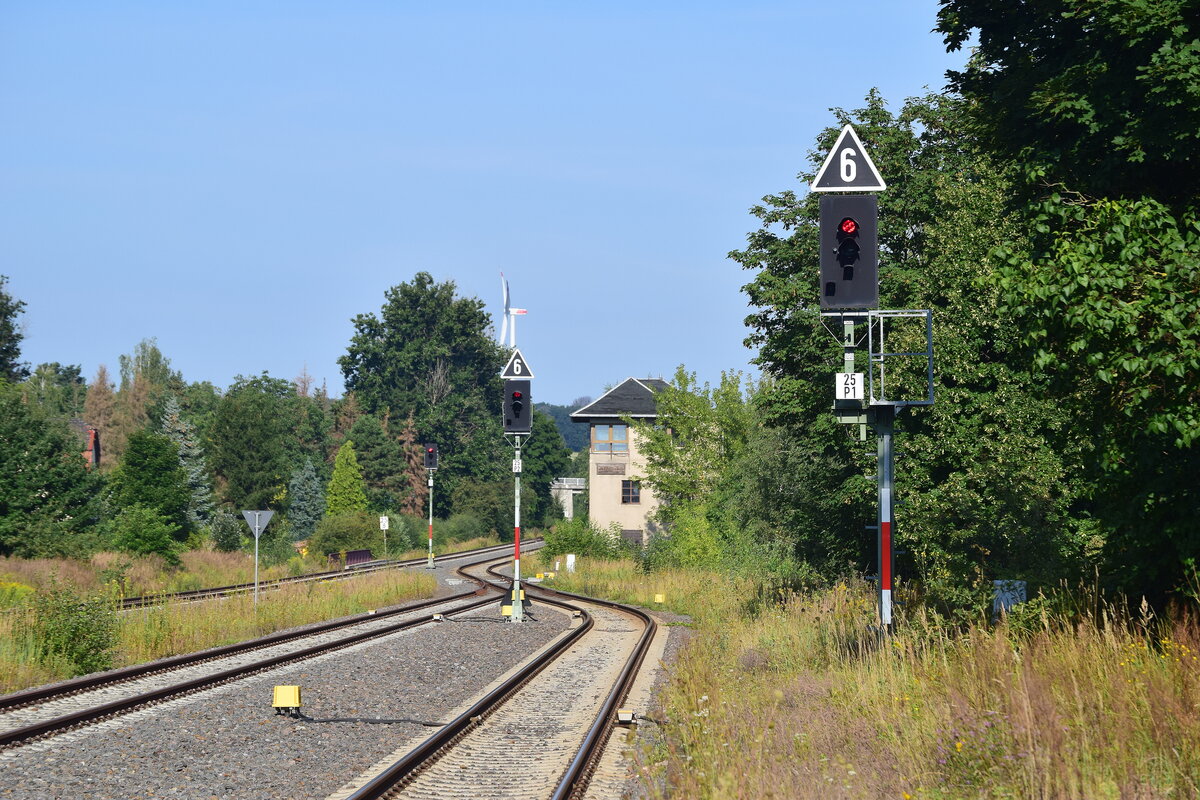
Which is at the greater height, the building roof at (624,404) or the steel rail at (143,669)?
the building roof at (624,404)

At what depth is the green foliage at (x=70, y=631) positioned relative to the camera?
15891 mm

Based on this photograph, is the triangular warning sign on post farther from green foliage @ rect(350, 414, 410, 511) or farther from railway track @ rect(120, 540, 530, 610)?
green foliage @ rect(350, 414, 410, 511)

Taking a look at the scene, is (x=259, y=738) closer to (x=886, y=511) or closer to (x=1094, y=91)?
(x=886, y=511)

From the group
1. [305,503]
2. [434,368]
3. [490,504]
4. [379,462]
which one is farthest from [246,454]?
[434,368]

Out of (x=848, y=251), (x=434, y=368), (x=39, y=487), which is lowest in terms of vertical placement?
(x=39, y=487)

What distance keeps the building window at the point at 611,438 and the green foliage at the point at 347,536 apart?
46.4 ft

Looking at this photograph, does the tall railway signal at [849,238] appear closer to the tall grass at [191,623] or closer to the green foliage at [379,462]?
the tall grass at [191,623]

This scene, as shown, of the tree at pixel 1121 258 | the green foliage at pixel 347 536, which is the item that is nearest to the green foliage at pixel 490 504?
the green foliage at pixel 347 536

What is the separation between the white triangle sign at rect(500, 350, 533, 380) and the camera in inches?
955

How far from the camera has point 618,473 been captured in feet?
217

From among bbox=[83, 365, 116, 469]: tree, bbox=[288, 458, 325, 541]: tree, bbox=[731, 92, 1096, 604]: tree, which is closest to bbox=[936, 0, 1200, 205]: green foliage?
bbox=[731, 92, 1096, 604]: tree

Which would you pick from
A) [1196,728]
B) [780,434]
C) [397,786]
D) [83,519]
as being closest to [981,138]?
[1196,728]

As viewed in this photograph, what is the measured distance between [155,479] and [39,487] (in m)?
16.8

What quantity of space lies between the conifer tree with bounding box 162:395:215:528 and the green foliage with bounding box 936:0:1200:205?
184ft
